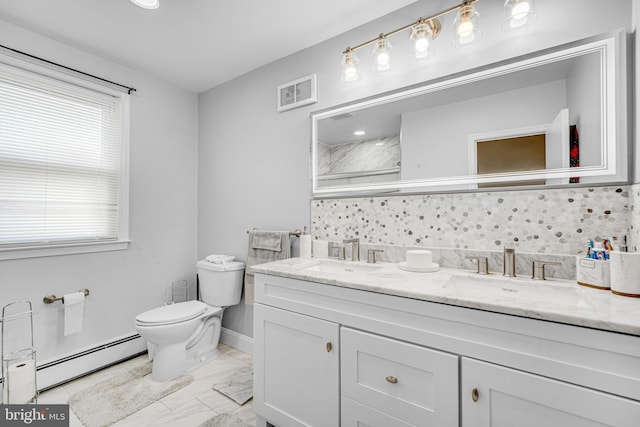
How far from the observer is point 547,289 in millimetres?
1134

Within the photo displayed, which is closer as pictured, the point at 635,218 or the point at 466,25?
the point at 635,218

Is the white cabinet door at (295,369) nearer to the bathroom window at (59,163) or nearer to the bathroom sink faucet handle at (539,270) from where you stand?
the bathroom sink faucet handle at (539,270)

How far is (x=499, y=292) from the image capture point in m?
1.18

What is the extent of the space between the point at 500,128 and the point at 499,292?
783mm

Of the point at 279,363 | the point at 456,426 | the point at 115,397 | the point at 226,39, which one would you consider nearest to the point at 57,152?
the point at 226,39

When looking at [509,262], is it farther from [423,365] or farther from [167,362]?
[167,362]

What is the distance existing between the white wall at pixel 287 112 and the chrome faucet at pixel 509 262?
93cm

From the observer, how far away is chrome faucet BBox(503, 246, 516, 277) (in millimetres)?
1271

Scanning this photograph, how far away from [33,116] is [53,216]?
68cm

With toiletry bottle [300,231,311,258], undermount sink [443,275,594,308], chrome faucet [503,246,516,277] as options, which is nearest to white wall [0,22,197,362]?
toiletry bottle [300,231,311,258]

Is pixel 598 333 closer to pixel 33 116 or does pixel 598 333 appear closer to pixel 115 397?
pixel 115 397

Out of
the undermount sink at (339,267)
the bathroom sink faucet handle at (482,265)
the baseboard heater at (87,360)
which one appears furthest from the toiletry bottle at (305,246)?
the baseboard heater at (87,360)

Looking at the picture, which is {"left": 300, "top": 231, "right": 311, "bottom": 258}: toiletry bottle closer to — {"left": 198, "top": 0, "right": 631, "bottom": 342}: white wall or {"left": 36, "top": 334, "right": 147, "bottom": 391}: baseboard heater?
{"left": 198, "top": 0, "right": 631, "bottom": 342}: white wall

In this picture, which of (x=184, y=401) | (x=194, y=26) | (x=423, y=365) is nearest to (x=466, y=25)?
(x=423, y=365)
